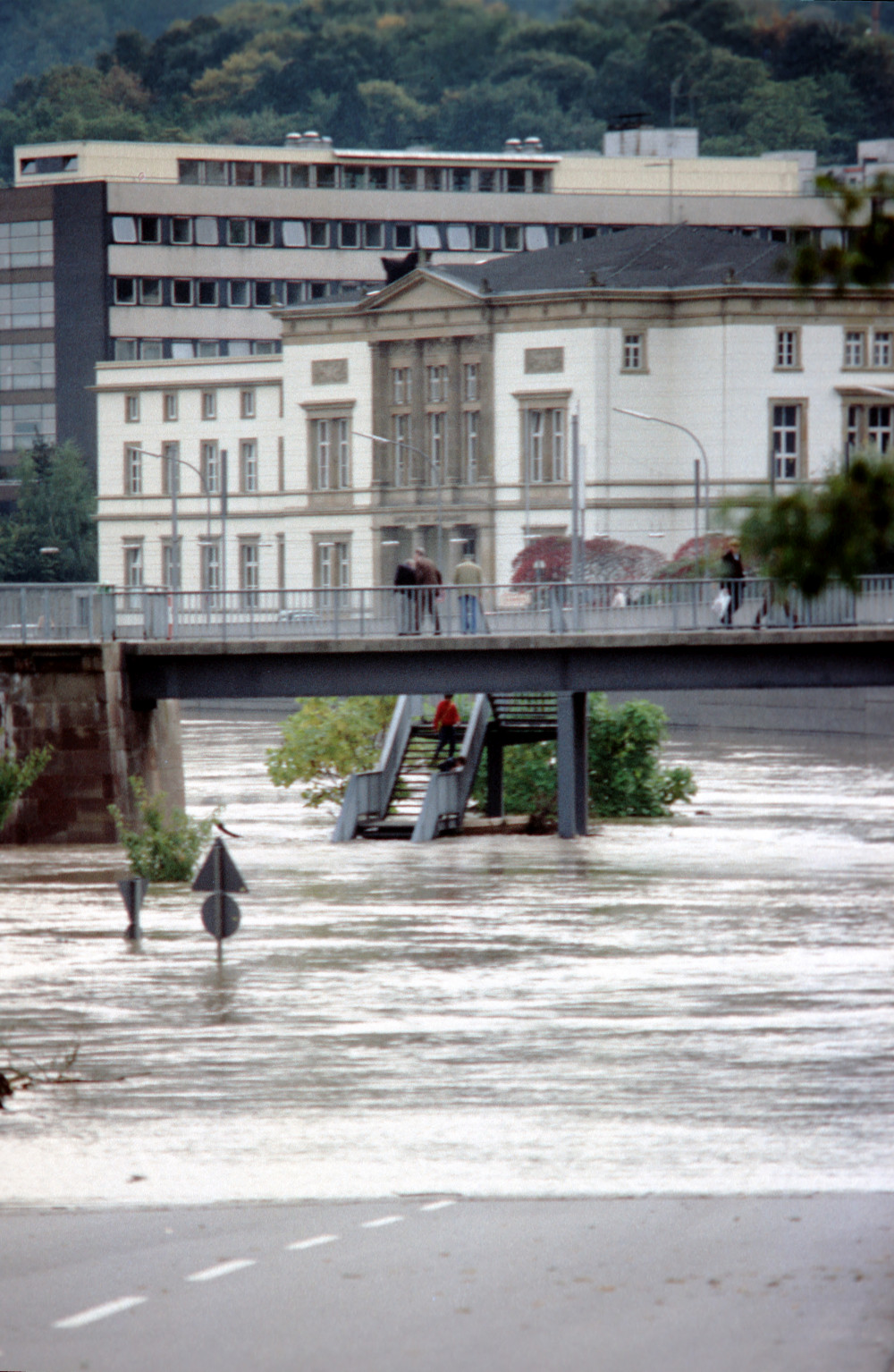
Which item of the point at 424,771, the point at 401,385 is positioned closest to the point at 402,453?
the point at 401,385

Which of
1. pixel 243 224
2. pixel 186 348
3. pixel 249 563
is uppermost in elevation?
pixel 243 224

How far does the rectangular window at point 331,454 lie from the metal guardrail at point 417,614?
57.1 metres

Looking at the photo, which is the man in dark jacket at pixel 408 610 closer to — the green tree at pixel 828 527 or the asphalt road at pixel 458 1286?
the asphalt road at pixel 458 1286

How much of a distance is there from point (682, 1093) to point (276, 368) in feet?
295

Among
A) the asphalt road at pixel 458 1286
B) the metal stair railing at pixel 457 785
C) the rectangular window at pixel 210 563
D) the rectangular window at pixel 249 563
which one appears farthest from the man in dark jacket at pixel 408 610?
the rectangular window at pixel 210 563

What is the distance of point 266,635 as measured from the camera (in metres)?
43.5

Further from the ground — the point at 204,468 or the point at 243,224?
the point at 243,224

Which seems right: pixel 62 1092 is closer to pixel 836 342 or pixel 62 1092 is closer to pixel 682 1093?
pixel 682 1093

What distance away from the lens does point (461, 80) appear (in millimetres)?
183125

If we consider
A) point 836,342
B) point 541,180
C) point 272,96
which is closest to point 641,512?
point 836,342

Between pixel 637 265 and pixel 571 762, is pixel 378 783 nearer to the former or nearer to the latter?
pixel 571 762

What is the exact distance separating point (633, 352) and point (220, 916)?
7138 cm

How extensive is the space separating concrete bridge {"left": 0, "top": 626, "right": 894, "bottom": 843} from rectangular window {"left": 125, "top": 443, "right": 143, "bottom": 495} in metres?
66.6

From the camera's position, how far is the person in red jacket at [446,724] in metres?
46.8
